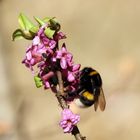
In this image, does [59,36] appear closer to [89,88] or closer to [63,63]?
[63,63]

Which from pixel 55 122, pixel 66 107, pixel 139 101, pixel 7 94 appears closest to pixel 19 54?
pixel 7 94

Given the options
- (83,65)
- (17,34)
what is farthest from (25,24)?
(83,65)

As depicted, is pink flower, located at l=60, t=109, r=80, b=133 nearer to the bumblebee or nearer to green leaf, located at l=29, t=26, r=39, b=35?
green leaf, located at l=29, t=26, r=39, b=35

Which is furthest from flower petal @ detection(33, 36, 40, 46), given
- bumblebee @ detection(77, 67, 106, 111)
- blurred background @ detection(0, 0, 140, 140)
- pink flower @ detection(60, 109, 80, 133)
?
blurred background @ detection(0, 0, 140, 140)

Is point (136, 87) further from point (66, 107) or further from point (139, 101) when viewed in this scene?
point (66, 107)

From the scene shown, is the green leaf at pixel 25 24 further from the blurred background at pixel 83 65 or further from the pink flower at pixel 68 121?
the blurred background at pixel 83 65
